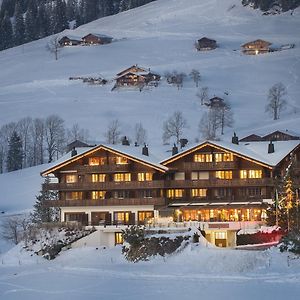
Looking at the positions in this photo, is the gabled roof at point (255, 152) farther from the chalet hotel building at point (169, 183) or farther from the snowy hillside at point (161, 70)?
the snowy hillside at point (161, 70)

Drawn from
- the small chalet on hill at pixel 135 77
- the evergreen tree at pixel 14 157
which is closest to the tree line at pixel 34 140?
the evergreen tree at pixel 14 157

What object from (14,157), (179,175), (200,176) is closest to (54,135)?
(14,157)

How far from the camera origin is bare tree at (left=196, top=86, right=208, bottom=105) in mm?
123025

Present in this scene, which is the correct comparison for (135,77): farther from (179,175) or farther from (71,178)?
(179,175)

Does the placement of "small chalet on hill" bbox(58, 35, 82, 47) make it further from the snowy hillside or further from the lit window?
the lit window

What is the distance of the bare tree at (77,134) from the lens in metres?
106

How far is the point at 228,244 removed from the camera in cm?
4991

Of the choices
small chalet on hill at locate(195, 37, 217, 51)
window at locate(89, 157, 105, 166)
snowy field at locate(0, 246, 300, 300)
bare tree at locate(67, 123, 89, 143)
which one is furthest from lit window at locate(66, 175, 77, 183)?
small chalet on hill at locate(195, 37, 217, 51)

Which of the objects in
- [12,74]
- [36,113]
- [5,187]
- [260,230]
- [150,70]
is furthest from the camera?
[12,74]

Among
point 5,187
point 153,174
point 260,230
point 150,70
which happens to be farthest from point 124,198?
point 150,70

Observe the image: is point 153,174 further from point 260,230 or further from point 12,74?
point 12,74

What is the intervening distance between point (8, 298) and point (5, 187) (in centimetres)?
5341

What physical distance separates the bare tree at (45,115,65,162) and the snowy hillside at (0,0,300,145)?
3394 mm

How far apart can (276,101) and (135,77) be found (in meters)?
29.5
